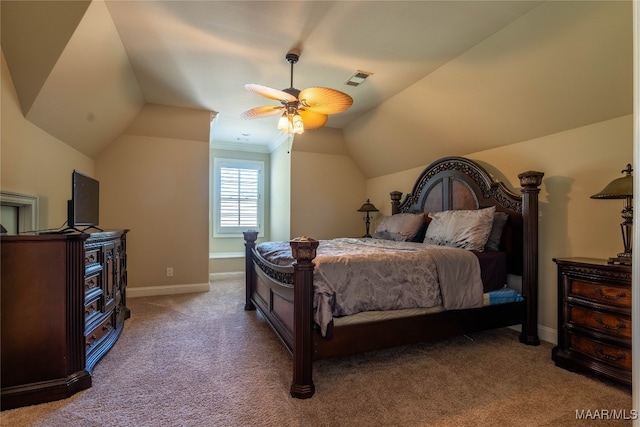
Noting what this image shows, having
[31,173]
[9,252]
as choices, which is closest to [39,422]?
[9,252]

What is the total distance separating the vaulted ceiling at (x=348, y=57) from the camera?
2.08m

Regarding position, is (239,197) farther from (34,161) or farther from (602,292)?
(602,292)

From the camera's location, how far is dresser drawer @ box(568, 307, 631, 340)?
191 centimetres

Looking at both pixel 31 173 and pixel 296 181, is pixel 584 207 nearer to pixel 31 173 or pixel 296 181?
pixel 296 181

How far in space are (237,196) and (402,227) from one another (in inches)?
139

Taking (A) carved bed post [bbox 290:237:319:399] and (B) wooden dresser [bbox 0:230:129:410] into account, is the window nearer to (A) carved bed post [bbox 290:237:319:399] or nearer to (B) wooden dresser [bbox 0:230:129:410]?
(B) wooden dresser [bbox 0:230:129:410]

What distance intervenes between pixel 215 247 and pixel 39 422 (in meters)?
4.33

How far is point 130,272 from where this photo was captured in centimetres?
→ 414

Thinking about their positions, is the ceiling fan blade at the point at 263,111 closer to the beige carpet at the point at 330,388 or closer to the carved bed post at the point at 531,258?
the beige carpet at the point at 330,388

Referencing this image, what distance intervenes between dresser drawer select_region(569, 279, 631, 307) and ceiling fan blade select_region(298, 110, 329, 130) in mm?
2398

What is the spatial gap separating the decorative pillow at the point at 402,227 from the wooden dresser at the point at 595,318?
159 centimetres

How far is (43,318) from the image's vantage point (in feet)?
6.02

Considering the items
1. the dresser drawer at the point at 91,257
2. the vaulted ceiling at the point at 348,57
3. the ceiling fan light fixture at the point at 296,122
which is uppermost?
the vaulted ceiling at the point at 348,57

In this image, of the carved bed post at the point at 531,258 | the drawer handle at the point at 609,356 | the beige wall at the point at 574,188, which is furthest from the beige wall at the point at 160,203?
the drawer handle at the point at 609,356
